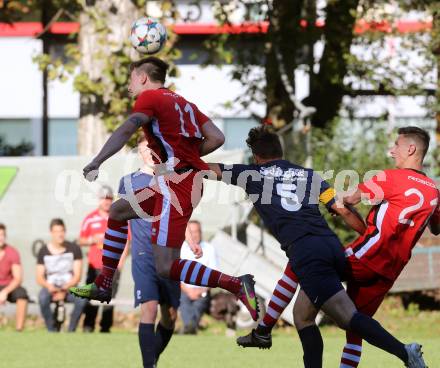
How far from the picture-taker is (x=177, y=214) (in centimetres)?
811

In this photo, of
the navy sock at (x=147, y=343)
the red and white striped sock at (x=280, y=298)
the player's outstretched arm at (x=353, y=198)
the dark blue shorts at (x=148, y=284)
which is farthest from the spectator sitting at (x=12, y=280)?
the player's outstretched arm at (x=353, y=198)

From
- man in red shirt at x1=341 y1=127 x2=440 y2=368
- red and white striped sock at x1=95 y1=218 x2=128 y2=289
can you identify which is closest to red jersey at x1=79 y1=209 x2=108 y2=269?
red and white striped sock at x1=95 y1=218 x2=128 y2=289

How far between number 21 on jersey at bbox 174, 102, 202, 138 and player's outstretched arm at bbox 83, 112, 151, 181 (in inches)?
14.0

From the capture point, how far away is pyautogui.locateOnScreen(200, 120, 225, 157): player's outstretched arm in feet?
26.9

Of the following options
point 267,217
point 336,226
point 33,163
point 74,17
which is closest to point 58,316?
point 33,163

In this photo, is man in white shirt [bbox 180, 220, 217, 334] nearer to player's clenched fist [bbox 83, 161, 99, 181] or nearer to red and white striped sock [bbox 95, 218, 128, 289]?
red and white striped sock [bbox 95, 218, 128, 289]

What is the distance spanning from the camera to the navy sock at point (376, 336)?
25.2ft

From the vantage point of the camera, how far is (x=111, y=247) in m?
8.85

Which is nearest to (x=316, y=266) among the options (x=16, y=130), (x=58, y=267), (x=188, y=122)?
(x=188, y=122)

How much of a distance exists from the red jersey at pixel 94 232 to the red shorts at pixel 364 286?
667 centimetres

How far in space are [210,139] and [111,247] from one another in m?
1.30

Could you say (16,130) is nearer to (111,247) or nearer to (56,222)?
(56,222)

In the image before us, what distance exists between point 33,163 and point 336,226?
14.9 feet

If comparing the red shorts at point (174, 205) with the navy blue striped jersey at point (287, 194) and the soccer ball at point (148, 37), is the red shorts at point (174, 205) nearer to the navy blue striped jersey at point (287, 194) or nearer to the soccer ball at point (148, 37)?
the navy blue striped jersey at point (287, 194)
